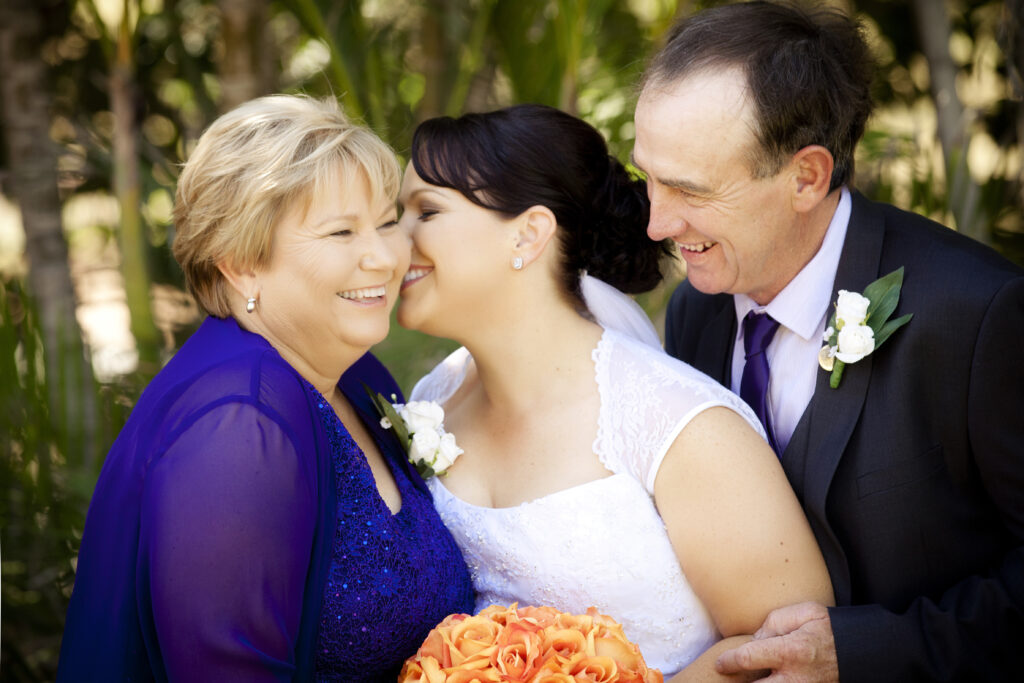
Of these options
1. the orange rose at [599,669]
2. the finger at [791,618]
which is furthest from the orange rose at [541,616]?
the finger at [791,618]

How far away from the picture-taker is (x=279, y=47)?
7.61 meters

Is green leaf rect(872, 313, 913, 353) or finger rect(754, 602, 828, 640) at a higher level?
green leaf rect(872, 313, 913, 353)

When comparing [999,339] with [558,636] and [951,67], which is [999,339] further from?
[951,67]

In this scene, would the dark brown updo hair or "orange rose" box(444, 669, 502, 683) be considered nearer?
"orange rose" box(444, 669, 502, 683)

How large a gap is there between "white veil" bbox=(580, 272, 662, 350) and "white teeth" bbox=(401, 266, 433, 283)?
0.53 meters

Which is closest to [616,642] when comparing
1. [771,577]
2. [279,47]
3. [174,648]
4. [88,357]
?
[771,577]

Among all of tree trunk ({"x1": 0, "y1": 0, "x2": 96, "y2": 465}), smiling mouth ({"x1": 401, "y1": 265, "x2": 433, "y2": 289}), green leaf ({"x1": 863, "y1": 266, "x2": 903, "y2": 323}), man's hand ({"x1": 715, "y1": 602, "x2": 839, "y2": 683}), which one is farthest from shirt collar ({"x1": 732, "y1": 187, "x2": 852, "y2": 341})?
tree trunk ({"x1": 0, "y1": 0, "x2": 96, "y2": 465})

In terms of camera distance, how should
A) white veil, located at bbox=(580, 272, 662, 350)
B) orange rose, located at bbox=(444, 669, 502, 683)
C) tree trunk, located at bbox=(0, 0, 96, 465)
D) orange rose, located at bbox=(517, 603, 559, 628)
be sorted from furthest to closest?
1. tree trunk, located at bbox=(0, 0, 96, 465)
2. white veil, located at bbox=(580, 272, 662, 350)
3. orange rose, located at bbox=(517, 603, 559, 628)
4. orange rose, located at bbox=(444, 669, 502, 683)

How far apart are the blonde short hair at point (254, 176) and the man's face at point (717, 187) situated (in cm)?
84

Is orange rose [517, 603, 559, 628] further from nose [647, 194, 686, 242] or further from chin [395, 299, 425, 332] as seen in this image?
nose [647, 194, 686, 242]

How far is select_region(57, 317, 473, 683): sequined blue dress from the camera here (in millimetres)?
2064

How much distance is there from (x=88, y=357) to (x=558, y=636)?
8.49 feet

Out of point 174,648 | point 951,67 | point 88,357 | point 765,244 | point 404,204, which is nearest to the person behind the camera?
point 174,648

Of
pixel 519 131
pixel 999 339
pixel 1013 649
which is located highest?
pixel 519 131
